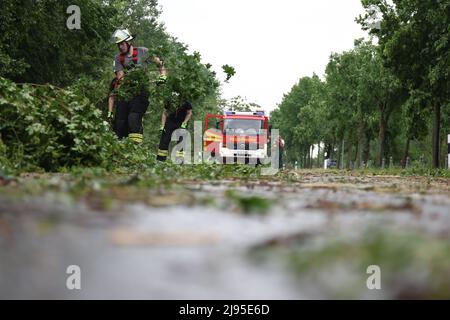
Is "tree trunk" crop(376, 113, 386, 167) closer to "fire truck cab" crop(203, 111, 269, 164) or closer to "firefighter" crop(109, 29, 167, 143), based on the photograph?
"fire truck cab" crop(203, 111, 269, 164)

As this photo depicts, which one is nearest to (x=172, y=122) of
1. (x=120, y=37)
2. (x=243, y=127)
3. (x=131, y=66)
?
(x=131, y=66)

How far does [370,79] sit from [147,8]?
3178 cm

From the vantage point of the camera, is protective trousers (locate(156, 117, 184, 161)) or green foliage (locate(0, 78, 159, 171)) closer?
green foliage (locate(0, 78, 159, 171))

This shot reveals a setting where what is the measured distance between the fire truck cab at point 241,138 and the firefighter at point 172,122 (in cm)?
1833

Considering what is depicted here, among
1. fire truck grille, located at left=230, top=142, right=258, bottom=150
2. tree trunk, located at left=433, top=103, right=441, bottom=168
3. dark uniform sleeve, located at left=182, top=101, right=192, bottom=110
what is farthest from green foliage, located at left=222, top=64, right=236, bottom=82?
fire truck grille, located at left=230, top=142, right=258, bottom=150

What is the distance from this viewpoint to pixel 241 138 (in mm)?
33594

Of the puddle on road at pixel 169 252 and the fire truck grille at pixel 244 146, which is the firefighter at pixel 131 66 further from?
the fire truck grille at pixel 244 146

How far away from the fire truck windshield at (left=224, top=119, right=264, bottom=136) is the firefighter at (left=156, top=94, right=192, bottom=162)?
63.3 ft

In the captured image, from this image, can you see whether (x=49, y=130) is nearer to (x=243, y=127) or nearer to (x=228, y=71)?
(x=228, y=71)

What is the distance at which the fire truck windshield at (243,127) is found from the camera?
33.7 m

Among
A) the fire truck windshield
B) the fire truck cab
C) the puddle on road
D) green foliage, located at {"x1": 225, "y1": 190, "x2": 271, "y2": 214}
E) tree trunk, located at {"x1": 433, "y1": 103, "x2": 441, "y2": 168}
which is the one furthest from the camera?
the fire truck windshield

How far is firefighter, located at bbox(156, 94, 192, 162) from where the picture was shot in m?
13.8

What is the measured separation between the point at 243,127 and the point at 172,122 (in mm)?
20031

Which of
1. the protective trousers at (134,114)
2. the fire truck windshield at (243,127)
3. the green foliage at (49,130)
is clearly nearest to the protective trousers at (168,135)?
the protective trousers at (134,114)
